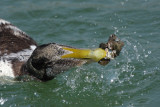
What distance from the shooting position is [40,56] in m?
7.73

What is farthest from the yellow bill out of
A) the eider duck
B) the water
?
the water

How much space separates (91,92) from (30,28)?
169 inches

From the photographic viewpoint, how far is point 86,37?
1145 cm

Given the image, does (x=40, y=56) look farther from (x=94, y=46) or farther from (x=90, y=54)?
(x=94, y=46)

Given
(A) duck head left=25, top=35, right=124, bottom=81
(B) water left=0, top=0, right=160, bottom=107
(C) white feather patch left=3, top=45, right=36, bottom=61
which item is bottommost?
(B) water left=0, top=0, right=160, bottom=107

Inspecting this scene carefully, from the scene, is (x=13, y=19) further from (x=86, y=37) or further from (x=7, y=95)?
(x=7, y=95)

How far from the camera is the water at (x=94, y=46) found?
8.39 m

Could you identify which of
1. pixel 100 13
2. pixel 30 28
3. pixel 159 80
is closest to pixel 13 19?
pixel 30 28

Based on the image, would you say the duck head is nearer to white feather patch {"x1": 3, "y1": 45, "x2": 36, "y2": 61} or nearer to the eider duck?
the eider duck

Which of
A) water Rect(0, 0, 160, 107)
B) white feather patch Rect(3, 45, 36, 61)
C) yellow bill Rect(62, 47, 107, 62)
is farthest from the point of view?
white feather patch Rect(3, 45, 36, 61)

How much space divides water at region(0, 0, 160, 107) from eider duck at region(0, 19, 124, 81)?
305 millimetres

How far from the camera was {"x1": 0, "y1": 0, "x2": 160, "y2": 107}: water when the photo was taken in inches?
330

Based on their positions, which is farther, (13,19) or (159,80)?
(13,19)

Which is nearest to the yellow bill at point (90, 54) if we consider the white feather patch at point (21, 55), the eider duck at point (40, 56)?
the eider duck at point (40, 56)
